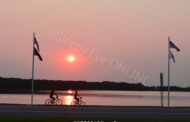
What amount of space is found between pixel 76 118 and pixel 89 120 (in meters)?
1.38

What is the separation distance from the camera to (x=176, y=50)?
155 feet

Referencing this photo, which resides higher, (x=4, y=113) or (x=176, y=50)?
(x=176, y=50)

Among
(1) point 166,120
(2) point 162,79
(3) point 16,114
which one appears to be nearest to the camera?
(1) point 166,120

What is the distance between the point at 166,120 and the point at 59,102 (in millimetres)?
22741

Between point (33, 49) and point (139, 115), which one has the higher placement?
point (33, 49)

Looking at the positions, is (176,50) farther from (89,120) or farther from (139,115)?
(89,120)

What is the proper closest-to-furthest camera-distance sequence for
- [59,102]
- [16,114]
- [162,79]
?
[16,114] < [162,79] < [59,102]

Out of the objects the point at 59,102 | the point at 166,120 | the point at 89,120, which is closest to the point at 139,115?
the point at 166,120

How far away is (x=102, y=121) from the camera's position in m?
28.6

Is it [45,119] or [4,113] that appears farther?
[4,113]

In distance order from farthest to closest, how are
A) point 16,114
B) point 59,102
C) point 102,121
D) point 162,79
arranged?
point 59,102, point 162,79, point 16,114, point 102,121

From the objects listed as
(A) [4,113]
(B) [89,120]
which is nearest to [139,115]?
(B) [89,120]

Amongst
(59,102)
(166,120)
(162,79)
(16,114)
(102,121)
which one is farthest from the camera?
(59,102)

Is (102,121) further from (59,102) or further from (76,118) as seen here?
(59,102)
